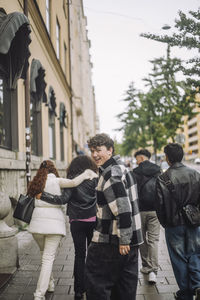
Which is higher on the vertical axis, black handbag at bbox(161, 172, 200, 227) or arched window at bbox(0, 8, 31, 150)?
arched window at bbox(0, 8, 31, 150)

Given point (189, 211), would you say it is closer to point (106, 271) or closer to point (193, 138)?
point (106, 271)

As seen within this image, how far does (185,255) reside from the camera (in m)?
3.81

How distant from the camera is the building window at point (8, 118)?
8173 millimetres

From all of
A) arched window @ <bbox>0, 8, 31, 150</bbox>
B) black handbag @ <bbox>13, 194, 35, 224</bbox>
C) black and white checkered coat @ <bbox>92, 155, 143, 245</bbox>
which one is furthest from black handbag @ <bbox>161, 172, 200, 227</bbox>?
arched window @ <bbox>0, 8, 31, 150</bbox>

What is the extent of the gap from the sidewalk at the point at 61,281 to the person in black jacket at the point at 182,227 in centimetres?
53

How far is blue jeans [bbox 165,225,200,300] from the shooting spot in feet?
12.3

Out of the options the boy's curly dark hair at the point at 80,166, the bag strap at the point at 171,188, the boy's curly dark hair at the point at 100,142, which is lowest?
the bag strap at the point at 171,188

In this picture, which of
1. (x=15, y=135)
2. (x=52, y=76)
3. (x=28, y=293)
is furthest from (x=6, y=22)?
(x=52, y=76)

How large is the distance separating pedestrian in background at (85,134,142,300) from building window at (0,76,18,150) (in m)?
5.57

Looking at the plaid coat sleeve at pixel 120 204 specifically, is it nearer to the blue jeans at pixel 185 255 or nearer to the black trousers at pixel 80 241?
the blue jeans at pixel 185 255

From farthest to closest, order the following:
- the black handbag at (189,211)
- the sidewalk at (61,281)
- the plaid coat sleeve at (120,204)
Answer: the sidewalk at (61,281) < the black handbag at (189,211) < the plaid coat sleeve at (120,204)

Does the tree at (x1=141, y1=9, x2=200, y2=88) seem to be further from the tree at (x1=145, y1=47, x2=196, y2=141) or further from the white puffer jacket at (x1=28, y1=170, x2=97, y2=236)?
the tree at (x1=145, y1=47, x2=196, y2=141)

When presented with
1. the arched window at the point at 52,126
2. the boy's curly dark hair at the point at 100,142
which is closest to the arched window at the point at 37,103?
the arched window at the point at 52,126

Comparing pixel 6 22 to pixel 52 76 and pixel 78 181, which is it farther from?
pixel 52 76
